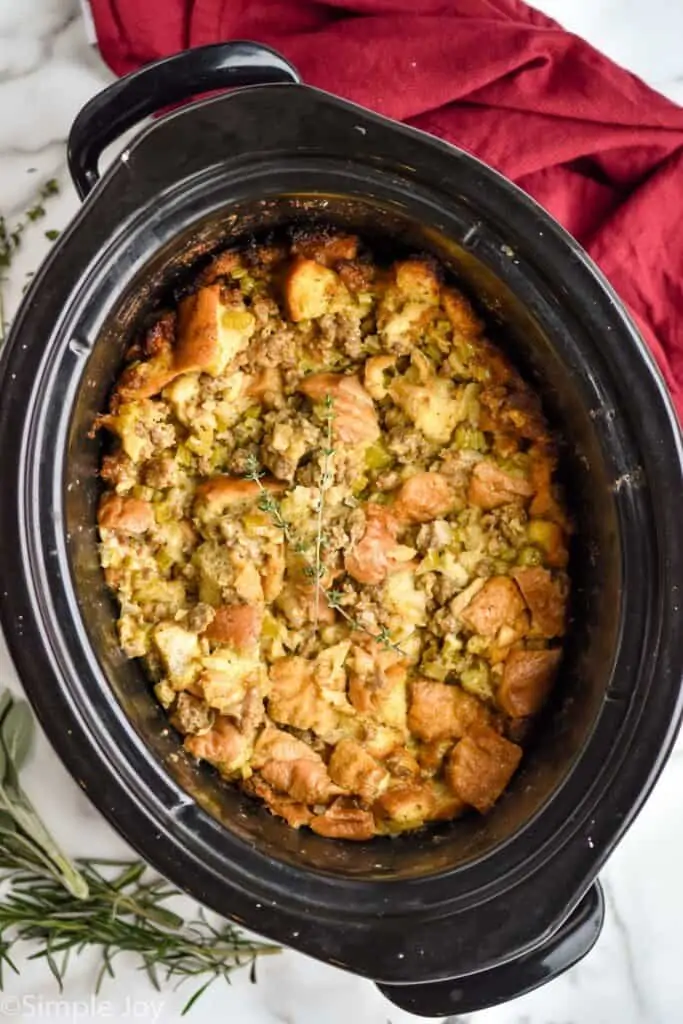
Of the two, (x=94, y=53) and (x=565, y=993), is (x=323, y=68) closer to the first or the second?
(x=94, y=53)

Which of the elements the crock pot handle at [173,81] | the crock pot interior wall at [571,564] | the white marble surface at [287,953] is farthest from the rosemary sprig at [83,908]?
the crock pot handle at [173,81]

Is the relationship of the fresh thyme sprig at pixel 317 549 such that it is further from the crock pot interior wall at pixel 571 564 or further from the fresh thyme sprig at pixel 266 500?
the crock pot interior wall at pixel 571 564

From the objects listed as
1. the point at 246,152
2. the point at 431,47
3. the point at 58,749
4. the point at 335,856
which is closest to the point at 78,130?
the point at 246,152

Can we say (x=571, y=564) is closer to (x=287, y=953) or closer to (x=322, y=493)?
(x=322, y=493)

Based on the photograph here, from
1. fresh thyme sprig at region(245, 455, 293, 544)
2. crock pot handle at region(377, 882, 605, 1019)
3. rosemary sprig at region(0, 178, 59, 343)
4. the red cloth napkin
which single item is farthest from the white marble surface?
fresh thyme sprig at region(245, 455, 293, 544)

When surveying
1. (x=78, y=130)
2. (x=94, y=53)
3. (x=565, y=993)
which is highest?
(x=94, y=53)
